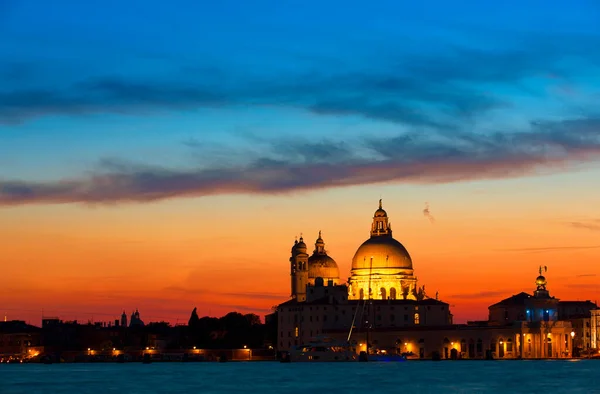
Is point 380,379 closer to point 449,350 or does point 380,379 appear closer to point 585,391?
point 585,391

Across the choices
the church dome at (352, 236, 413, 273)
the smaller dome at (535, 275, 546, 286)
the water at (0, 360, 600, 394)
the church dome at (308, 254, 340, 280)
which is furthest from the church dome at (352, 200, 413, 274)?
the water at (0, 360, 600, 394)

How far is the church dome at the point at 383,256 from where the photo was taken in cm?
16562

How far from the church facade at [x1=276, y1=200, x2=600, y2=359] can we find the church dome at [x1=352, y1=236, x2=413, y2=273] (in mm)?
125

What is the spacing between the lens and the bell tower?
174125 millimetres

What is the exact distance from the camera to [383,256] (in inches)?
6521

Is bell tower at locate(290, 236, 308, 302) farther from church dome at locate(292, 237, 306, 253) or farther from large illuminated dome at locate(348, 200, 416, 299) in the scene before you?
large illuminated dome at locate(348, 200, 416, 299)

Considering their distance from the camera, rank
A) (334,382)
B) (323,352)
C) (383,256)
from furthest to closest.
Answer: (383,256)
(323,352)
(334,382)

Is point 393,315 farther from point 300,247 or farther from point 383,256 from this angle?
point 300,247

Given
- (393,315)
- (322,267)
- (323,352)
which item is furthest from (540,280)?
(322,267)

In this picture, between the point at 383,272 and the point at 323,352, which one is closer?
the point at 323,352

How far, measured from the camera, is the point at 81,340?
186000 millimetres

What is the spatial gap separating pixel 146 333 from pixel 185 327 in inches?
683

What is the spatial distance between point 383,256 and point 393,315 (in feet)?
28.5

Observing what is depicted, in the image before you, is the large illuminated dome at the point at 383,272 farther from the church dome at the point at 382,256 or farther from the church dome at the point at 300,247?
the church dome at the point at 300,247
